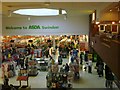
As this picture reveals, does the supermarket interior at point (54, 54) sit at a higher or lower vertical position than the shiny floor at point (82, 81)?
higher

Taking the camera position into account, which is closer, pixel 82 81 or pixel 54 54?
pixel 82 81

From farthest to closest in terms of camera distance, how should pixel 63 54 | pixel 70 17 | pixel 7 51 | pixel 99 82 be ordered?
pixel 63 54 → pixel 7 51 → pixel 70 17 → pixel 99 82

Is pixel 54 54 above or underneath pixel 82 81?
above

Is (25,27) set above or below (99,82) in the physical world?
above

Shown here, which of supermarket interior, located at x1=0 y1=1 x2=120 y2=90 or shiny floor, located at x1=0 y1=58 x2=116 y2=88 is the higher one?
supermarket interior, located at x1=0 y1=1 x2=120 y2=90

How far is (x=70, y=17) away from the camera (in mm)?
18500

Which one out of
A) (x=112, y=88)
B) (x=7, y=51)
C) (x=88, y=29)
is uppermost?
(x=88, y=29)

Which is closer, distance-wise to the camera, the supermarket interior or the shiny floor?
the supermarket interior

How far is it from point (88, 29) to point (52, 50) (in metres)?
6.97

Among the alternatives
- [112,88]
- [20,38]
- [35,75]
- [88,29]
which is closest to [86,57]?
[88,29]

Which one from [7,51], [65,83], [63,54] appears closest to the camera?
[65,83]

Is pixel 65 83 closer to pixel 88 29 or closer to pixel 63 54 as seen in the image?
pixel 88 29

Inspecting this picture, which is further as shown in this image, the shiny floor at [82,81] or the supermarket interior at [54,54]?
the shiny floor at [82,81]

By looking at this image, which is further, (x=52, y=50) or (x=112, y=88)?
(x=52, y=50)
